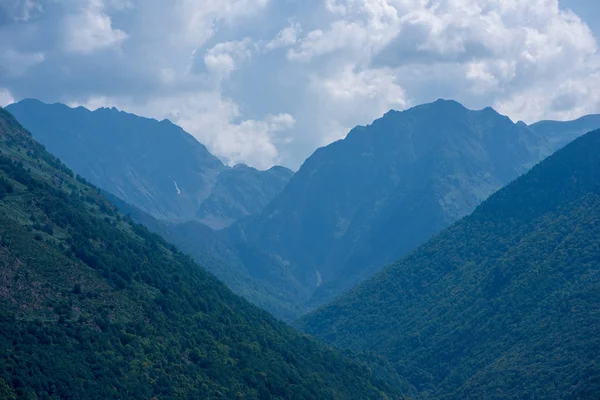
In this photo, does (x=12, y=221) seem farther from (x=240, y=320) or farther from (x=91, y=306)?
(x=240, y=320)

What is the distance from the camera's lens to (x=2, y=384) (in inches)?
4294

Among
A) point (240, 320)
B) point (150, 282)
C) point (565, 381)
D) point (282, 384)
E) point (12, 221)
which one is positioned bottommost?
point (565, 381)

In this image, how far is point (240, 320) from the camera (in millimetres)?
196125

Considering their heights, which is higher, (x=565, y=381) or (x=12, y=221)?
(x=12, y=221)

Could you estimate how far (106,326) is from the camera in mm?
142625

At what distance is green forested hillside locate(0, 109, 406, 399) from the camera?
12406cm

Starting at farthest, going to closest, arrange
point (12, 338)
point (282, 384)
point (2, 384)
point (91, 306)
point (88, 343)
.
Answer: point (282, 384), point (91, 306), point (88, 343), point (12, 338), point (2, 384)

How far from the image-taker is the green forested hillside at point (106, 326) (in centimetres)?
12406

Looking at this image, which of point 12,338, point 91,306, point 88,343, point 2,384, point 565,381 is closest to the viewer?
point 2,384

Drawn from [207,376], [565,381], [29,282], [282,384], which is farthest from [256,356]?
[565,381]

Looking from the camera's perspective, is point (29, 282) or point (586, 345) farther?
point (586, 345)

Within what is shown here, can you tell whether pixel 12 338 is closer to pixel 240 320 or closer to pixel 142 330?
pixel 142 330

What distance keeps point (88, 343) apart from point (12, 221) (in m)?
35.8

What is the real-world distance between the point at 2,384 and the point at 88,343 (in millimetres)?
25393
